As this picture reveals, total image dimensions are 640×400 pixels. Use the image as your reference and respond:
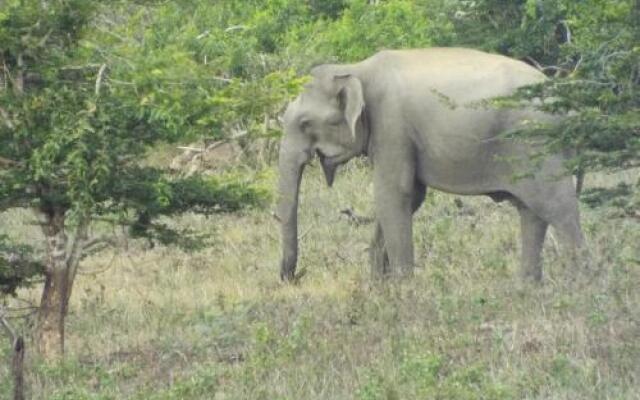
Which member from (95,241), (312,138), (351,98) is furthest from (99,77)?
(312,138)

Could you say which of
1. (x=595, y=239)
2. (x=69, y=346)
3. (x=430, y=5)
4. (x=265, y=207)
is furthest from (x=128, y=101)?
(x=430, y=5)

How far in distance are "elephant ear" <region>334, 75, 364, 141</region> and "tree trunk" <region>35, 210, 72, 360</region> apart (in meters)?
3.78

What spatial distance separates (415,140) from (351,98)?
63 cm

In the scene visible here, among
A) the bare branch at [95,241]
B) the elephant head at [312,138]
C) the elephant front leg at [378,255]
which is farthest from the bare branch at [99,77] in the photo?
the elephant front leg at [378,255]

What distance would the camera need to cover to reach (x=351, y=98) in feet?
45.6

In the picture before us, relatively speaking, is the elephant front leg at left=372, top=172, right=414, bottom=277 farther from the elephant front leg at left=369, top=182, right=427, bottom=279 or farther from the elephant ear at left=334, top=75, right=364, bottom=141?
the elephant ear at left=334, top=75, right=364, bottom=141

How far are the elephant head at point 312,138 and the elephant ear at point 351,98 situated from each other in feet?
0.08

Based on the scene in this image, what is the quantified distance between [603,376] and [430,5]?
18772mm

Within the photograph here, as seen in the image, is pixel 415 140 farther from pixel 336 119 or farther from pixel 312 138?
pixel 312 138

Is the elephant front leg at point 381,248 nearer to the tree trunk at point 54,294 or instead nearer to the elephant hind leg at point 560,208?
the elephant hind leg at point 560,208

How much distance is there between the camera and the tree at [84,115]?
9.59 m

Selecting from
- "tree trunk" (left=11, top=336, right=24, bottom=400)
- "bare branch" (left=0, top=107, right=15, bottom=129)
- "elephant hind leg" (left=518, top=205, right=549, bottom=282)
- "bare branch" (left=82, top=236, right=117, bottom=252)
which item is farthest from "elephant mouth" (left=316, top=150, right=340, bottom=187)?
"tree trunk" (left=11, top=336, right=24, bottom=400)

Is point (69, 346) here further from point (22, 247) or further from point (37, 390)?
point (37, 390)

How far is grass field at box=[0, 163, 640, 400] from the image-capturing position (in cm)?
884
